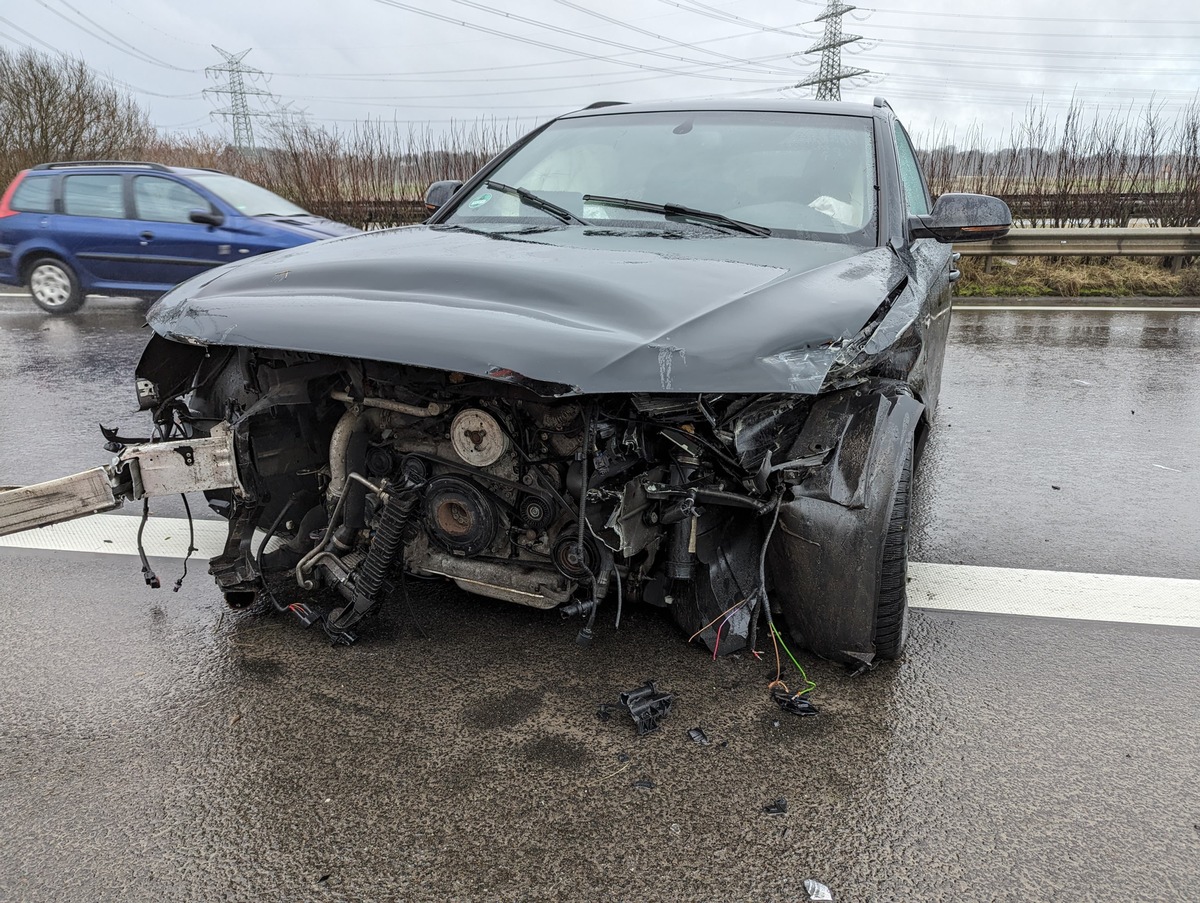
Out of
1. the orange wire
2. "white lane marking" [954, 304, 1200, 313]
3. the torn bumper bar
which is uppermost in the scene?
the torn bumper bar

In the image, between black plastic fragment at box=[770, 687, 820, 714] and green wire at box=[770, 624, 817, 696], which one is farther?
green wire at box=[770, 624, 817, 696]

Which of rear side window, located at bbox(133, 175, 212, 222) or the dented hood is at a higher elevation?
rear side window, located at bbox(133, 175, 212, 222)

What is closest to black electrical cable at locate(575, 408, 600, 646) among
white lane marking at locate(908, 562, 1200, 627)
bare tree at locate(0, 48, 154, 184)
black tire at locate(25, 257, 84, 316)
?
white lane marking at locate(908, 562, 1200, 627)

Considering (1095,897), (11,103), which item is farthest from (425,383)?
(11,103)

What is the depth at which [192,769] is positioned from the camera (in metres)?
2.29

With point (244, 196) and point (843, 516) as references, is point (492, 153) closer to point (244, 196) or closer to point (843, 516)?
point (244, 196)

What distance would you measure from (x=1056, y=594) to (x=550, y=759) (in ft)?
6.92

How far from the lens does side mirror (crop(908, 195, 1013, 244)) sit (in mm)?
3529

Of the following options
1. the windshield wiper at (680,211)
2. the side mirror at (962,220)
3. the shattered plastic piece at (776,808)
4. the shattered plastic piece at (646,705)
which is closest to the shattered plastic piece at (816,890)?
the shattered plastic piece at (776,808)

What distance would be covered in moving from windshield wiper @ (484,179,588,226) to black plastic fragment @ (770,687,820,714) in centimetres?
181

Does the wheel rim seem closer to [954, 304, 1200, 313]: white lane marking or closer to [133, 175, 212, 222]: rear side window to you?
[133, 175, 212, 222]: rear side window

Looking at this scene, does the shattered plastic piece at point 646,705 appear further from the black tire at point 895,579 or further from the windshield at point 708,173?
the windshield at point 708,173

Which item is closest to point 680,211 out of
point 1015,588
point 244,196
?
point 1015,588

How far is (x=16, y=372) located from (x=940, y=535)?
7076 mm
